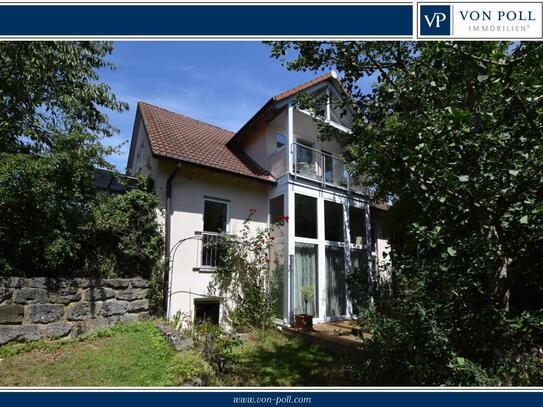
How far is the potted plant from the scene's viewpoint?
28.5ft

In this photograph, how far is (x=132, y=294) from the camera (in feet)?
24.2

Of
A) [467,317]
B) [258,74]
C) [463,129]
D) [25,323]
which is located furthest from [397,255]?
[25,323]

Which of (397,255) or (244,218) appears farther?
(244,218)

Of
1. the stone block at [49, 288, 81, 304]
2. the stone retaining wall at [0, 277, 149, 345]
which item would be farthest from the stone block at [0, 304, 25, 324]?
the stone block at [49, 288, 81, 304]

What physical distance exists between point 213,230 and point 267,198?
230 centimetres

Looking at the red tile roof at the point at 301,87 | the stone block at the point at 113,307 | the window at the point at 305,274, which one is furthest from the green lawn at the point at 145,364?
the red tile roof at the point at 301,87

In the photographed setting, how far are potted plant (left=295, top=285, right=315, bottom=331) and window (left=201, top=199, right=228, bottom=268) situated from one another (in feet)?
9.03

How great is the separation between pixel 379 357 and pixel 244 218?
7056mm

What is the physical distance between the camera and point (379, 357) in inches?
142

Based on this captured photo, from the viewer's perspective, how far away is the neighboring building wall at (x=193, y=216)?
8.62 meters

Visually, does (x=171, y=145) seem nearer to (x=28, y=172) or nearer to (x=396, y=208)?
(x=28, y=172)

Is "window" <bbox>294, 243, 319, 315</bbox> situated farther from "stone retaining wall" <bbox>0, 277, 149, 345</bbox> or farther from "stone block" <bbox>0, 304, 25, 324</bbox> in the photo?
"stone block" <bbox>0, 304, 25, 324</bbox>

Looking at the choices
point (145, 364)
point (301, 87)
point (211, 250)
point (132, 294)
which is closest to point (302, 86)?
point (301, 87)

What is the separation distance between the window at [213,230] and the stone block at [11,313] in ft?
14.0
